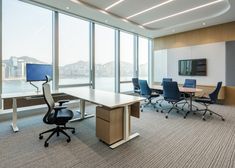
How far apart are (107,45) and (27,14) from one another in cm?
300

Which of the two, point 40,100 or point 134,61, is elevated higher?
point 134,61

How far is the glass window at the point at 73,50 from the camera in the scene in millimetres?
5078

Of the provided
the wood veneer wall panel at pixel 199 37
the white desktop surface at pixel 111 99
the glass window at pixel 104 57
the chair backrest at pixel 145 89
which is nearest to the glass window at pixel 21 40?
the glass window at pixel 104 57

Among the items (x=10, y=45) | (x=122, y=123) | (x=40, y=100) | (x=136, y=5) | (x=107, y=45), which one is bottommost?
(x=122, y=123)

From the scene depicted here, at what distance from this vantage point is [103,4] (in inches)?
176

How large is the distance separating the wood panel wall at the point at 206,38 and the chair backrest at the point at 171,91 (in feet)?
9.72

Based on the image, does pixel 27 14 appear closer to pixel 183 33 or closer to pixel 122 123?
pixel 122 123

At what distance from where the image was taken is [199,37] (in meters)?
6.55

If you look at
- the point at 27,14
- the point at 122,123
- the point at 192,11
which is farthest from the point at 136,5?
the point at 122,123

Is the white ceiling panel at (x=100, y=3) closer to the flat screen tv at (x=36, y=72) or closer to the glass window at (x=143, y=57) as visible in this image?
the flat screen tv at (x=36, y=72)

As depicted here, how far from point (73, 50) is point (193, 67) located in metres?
5.03

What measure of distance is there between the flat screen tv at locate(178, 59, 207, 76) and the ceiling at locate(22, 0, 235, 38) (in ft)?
4.75

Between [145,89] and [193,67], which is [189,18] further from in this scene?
[145,89]

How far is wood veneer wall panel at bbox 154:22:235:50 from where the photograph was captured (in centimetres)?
575
